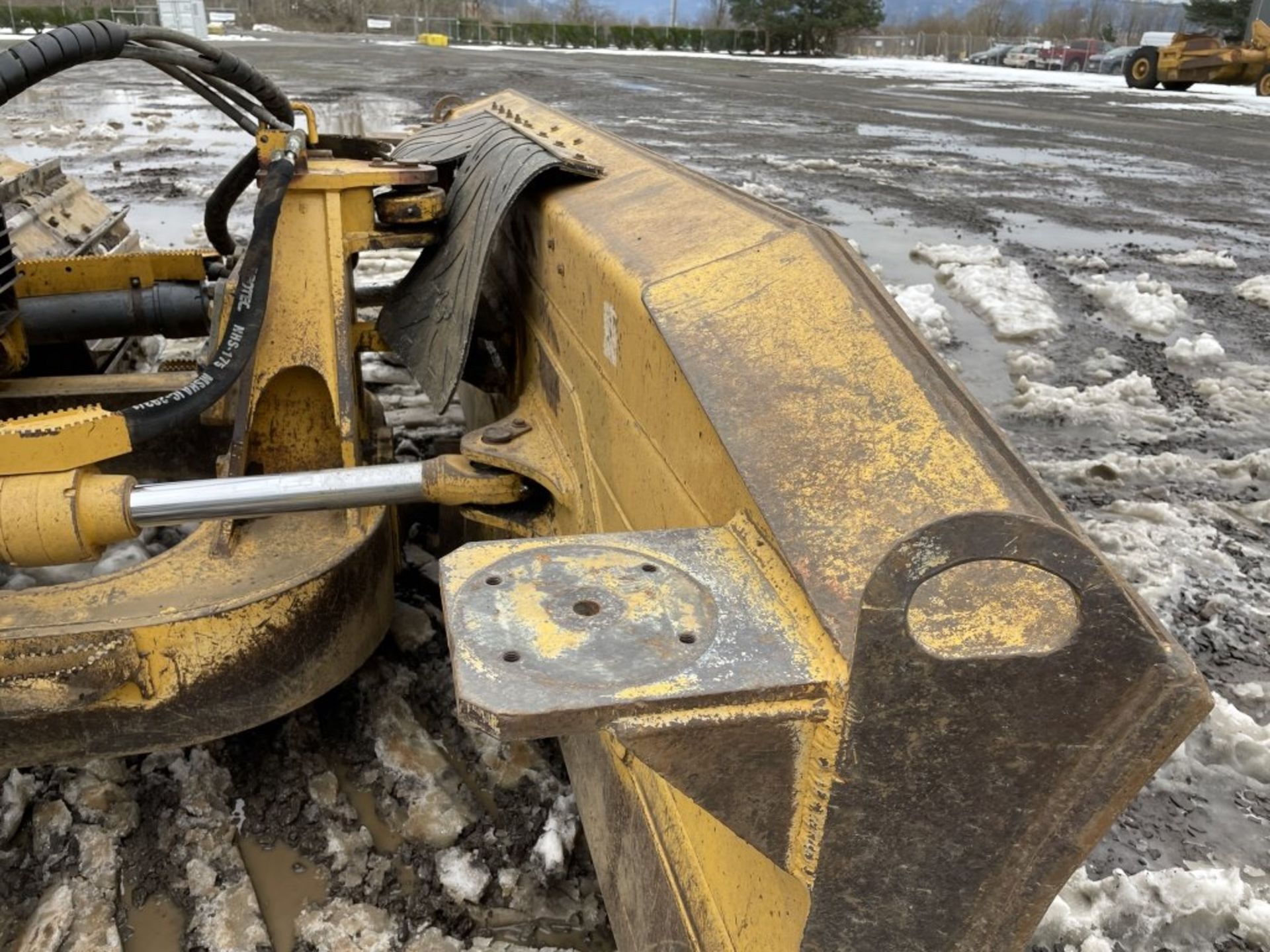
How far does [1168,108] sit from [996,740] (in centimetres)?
2063

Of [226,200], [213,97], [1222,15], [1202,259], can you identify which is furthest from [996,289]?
[1222,15]

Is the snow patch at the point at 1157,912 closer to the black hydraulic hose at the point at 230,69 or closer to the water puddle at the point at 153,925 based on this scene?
the water puddle at the point at 153,925

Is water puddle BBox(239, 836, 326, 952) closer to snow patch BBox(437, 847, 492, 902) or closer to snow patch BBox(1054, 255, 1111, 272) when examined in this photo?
snow patch BBox(437, 847, 492, 902)

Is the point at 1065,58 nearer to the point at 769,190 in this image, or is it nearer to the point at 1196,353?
the point at 769,190

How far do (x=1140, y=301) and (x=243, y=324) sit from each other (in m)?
5.10

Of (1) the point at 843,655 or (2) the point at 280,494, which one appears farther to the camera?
(2) the point at 280,494

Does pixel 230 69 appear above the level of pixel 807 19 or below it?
below

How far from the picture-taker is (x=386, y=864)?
1.91 metres

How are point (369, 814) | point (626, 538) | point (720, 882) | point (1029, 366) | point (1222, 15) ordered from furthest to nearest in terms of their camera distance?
point (1222, 15), point (1029, 366), point (369, 814), point (720, 882), point (626, 538)

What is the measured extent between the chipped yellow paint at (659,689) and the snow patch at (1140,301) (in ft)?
16.8

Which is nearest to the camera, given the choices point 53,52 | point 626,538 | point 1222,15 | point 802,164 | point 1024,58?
point 626,538

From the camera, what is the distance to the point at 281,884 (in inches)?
74.3

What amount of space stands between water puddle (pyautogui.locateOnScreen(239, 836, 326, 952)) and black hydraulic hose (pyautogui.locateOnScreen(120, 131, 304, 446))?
2.89 feet

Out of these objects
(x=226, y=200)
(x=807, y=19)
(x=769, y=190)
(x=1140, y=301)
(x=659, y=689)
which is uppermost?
(x=807, y=19)
